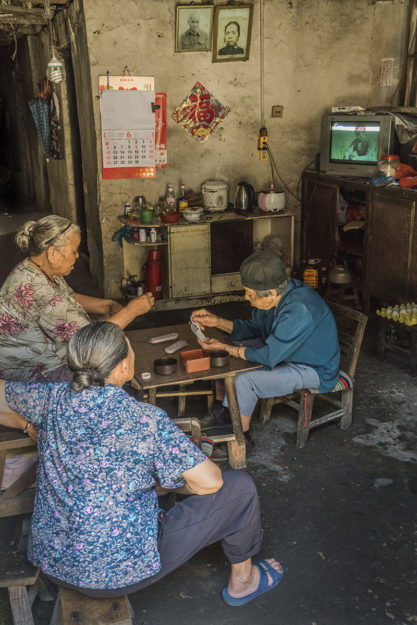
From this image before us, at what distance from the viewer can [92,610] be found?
2.35 metres

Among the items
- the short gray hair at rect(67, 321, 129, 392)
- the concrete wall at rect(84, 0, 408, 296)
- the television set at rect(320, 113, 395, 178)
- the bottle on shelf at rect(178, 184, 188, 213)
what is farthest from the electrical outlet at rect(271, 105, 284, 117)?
the short gray hair at rect(67, 321, 129, 392)

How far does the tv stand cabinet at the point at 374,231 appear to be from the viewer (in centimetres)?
603

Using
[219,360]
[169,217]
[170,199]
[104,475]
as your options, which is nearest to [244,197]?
[170,199]

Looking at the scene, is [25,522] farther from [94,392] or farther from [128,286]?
[128,286]

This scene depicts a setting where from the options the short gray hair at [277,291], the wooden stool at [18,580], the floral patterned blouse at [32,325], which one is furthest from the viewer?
the short gray hair at [277,291]

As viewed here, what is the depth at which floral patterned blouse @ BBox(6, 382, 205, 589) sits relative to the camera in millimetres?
2252

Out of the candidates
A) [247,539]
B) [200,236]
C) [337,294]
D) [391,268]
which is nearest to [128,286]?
[200,236]

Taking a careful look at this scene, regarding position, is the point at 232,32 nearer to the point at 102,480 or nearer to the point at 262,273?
the point at 262,273

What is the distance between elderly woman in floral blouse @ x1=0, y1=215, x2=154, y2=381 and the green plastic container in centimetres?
289

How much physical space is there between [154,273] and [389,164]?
8.81 ft

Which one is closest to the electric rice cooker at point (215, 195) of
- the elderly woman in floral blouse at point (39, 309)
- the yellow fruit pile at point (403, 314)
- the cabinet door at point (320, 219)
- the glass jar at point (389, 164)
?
the cabinet door at point (320, 219)

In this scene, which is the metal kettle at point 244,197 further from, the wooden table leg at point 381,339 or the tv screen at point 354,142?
the wooden table leg at point 381,339

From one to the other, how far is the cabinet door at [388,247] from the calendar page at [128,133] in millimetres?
2438

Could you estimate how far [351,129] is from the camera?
6.75 m
